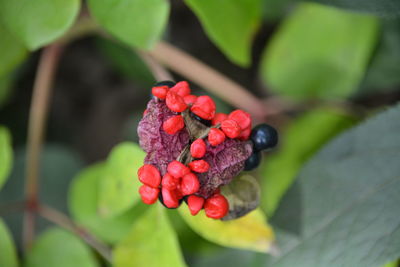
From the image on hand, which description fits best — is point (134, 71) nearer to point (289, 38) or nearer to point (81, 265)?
point (289, 38)

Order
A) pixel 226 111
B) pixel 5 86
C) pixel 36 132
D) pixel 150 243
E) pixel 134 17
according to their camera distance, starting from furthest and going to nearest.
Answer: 1. pixel 226 111
2. pixel 5 86
3. pixel 36 132
4. pixel 150 243
5. pixel 134 17

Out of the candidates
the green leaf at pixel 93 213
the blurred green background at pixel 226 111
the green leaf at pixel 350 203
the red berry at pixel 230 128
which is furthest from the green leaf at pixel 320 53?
the red berry at pixel 230 128

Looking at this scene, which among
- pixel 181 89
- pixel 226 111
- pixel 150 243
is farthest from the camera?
pixel 226 111

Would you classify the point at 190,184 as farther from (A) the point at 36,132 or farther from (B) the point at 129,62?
(B) the point at 129,62

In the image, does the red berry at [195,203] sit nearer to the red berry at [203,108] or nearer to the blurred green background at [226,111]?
the red berry at [203,108]

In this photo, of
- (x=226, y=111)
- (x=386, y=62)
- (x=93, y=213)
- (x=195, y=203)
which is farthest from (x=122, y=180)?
(x=386, y=62)

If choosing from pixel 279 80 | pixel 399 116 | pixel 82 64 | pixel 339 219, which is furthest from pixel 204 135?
pixel 82 64

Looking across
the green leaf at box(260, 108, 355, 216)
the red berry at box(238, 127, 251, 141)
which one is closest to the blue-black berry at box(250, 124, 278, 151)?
the red berry at box(238, 127, 251, 141)
